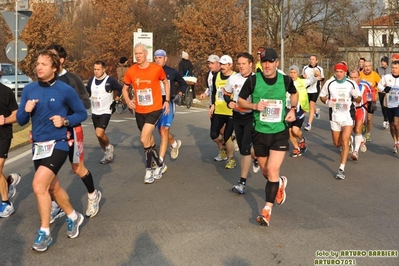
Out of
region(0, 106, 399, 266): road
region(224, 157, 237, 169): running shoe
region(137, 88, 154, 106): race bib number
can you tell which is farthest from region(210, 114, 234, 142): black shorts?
region(137, 88, 154, 106): race bib number

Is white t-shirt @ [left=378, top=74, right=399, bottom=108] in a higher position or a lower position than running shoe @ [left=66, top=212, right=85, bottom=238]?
higher

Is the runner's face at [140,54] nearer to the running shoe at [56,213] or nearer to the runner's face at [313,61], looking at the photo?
the running shoe at [56,213]

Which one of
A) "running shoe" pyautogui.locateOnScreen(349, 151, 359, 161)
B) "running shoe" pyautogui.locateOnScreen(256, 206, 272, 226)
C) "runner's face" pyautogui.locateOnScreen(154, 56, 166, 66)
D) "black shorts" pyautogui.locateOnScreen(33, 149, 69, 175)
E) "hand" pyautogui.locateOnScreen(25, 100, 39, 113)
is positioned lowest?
"running shoe" pyautogui.locateOnScreen(256, 206, 272, 226)

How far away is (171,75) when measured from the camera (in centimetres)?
999

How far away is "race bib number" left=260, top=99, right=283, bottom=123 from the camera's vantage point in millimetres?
6336

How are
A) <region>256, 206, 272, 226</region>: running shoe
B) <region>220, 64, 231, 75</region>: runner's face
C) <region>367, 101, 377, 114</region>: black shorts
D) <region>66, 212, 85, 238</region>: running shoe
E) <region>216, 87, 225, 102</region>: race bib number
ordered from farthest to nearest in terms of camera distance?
<region>367, 101, 377, 114</region>: black shorts < <region>216, 87, 225, 102</region>: race bib number < <region>220, 64, 231, 75</region>: runner's face < <region>256, 206, 272, 226</region>: running shoe < <region>66, 212, 85, 238</region>: running shoe

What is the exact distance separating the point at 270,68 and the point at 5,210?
135 inches

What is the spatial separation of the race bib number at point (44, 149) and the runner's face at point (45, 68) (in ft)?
2.00

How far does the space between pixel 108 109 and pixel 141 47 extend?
208 cm

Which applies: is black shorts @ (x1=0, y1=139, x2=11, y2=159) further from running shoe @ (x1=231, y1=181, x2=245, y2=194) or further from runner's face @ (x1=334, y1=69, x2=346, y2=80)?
runner's face @ (x1=334, y1=69, x2=346, y2=80)

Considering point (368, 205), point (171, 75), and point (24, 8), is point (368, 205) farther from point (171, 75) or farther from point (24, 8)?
point (24, 8)

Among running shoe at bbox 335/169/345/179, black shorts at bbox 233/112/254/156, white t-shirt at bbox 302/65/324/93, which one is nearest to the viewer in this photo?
black shorts at bbox 233/112/254/156

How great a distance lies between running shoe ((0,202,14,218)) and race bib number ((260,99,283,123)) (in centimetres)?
309

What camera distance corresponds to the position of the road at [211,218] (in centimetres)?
515
